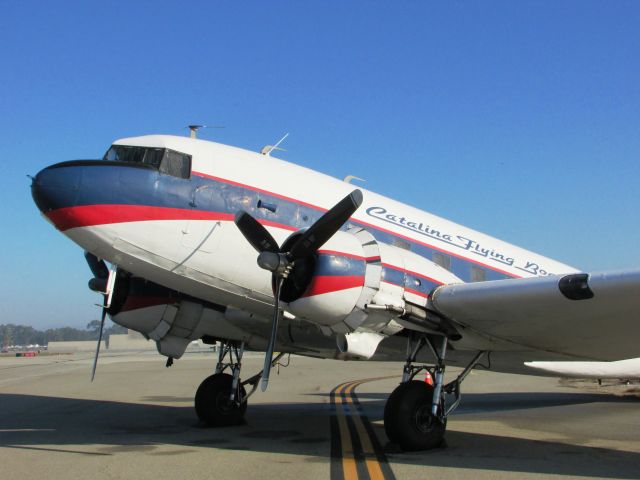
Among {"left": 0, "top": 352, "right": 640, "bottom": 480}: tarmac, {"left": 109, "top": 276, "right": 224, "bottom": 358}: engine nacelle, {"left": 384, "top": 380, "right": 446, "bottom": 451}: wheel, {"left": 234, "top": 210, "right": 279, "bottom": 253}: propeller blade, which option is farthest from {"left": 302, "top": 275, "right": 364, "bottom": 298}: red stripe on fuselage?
{"left": 109, "top": 276, "right": 224, "bottom": 358}: engine nacelle

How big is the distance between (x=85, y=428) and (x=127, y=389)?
39.9ft

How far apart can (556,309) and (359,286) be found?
279cm

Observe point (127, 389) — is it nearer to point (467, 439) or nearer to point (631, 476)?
point (467, 439)

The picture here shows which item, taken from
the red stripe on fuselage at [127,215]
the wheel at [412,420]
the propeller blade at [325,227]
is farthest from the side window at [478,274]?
the propeller blade at [325,227]

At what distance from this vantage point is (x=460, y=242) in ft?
41.8

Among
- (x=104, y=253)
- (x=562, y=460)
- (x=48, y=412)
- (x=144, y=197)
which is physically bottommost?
(x=48, y=412)

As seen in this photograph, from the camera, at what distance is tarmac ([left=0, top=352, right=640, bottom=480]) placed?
8.09m

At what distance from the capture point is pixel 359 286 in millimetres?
→ 9156

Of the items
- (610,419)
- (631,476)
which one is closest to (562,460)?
(631,476)

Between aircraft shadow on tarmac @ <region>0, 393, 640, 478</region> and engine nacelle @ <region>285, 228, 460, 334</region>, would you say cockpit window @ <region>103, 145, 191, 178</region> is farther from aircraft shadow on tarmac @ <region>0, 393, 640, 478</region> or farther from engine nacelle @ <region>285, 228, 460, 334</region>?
aircraft shadow on tarmac @ <region>0, 393, 640, 478</region>

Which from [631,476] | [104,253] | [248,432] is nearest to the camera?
[631,476]

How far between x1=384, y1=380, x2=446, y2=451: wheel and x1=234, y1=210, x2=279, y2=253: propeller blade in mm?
2942

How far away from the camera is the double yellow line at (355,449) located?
7.84 meters

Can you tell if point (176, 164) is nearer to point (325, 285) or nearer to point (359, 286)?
point (325, 285)
